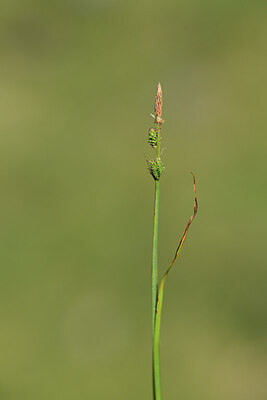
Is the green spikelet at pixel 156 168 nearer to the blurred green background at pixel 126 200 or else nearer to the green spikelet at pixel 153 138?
the green spikelet at pixel 153 138

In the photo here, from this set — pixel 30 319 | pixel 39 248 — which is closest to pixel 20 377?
pixel 30 319

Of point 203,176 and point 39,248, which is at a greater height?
point 203,176

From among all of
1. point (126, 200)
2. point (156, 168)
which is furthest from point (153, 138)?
point (126, 200)

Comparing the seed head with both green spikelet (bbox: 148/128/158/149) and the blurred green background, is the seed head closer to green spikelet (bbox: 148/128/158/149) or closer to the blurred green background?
green spikelet (bbox: 148/128/158/149)

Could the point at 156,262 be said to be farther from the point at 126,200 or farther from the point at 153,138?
the point at 126,200

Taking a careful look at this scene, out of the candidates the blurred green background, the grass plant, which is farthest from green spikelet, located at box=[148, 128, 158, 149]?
the blurred green background

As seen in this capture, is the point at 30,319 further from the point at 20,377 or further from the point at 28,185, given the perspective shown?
the point at 28,185

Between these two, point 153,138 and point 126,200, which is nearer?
point 153,138

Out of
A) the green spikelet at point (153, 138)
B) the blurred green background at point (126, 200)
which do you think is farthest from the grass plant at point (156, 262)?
the blurred green background at point (126, 200)
